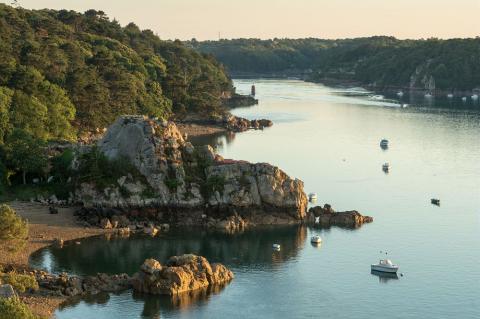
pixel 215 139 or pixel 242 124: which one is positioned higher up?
pixel 242 124

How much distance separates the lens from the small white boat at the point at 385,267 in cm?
6172

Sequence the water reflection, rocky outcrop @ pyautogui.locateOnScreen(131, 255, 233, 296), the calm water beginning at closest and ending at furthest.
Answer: the calm water, rocky outcrop @ pyautogui.locateOnScreen(131, 255, 233, 296), the water reflection

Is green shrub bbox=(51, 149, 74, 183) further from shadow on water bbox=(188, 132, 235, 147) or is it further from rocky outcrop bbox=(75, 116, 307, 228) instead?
shadow on water bbox=(188, 132, 235, 147)

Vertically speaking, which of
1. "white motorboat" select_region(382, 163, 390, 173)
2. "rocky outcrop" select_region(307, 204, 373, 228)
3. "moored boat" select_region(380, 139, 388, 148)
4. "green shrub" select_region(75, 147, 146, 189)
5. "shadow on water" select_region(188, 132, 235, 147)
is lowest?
"rocky outcrop" select_region(307, 204, 373, 228)

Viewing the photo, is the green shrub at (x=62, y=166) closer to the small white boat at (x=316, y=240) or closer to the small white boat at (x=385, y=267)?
the small white boat at (x=316, y=240)

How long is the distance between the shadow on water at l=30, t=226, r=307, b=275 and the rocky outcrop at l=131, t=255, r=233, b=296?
5387 millimetres

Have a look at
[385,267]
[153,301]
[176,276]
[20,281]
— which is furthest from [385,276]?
[20,281]

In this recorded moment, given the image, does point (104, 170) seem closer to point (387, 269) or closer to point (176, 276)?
point (176, 276)

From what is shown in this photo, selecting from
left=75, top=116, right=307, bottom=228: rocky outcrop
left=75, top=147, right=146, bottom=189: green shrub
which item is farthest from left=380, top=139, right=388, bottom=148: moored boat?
left=75, top=147, right=146, bottom=189: green shrub

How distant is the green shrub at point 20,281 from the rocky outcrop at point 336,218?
29277mm

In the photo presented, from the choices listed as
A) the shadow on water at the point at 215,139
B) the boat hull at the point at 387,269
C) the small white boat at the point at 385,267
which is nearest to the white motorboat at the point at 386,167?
the shadow on water at the point at 215,139

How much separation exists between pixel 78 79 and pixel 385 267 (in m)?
56.4

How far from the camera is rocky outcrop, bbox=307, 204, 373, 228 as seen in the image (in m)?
75.9

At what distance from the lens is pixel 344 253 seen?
221 ft
